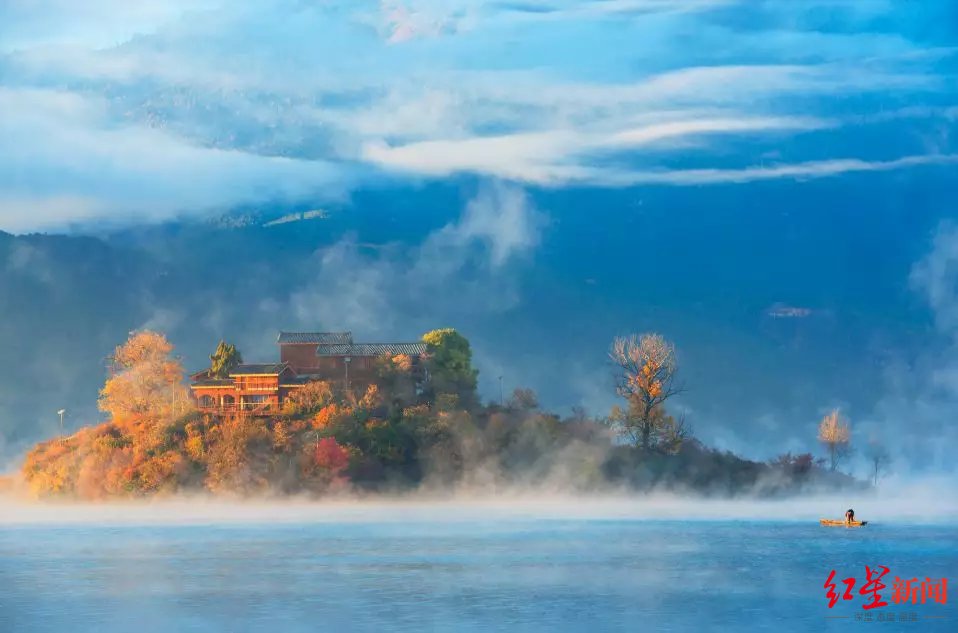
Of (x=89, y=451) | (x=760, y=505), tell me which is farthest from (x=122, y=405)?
(x=760, y=505)

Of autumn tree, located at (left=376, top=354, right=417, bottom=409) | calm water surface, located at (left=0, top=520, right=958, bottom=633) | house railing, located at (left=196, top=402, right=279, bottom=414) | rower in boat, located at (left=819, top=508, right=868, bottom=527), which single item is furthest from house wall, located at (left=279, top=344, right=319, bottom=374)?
rower in boat, located at (left=819, top=508, right=868, bottom=527)

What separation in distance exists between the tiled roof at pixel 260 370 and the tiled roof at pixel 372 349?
13.1 ft

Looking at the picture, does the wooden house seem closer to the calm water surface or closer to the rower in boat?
the calm water surface

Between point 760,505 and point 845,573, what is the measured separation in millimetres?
46117

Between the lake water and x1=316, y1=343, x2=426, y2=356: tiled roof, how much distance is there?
15855 millimetres

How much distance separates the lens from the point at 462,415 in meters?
113

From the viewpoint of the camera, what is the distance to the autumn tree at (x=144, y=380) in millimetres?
119188

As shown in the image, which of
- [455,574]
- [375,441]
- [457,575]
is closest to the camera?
[457,575]

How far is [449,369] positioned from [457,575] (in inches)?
1704

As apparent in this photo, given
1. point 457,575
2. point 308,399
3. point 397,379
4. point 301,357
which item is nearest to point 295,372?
point 301,357

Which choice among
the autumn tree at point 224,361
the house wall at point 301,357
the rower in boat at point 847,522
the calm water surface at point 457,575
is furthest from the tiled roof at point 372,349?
the rower in boat at point 847,522

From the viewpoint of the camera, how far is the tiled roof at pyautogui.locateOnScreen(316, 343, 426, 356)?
116 m

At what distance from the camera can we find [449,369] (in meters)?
116

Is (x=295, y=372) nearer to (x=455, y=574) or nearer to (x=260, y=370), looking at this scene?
(x=260, y=370)
